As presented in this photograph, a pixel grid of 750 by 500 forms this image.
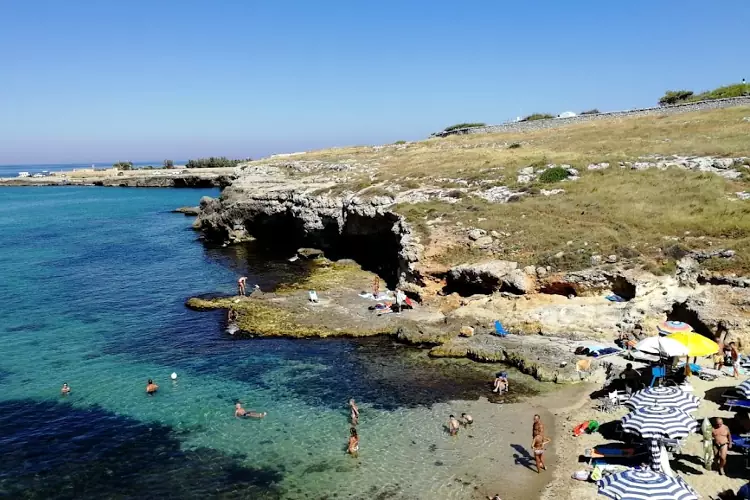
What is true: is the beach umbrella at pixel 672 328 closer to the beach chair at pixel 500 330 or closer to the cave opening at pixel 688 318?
the cave opening at pixel 688 318

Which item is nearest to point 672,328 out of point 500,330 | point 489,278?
point 500,330

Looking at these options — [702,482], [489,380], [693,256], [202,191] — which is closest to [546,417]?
[489,380]

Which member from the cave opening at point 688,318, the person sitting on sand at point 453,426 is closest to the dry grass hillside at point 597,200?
the cave opening at point 688,318

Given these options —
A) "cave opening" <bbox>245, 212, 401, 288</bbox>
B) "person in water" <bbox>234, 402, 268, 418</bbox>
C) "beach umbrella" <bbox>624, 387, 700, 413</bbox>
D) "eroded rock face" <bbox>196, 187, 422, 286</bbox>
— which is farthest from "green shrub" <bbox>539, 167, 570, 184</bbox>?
"person in water" <bbox>234, 402, 268, 418</bbox>

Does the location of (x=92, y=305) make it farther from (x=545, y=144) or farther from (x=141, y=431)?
(x=545, y=144)

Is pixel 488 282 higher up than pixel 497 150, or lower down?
lower down

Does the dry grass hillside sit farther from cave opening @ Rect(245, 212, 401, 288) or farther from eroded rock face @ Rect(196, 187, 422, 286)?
cave opening @ Rect(245, 212, 401, 288)

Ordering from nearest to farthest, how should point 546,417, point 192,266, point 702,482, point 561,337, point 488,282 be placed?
point 702,482 < point 546,417 < point 561,337 < point 488,282 < point 192,266
